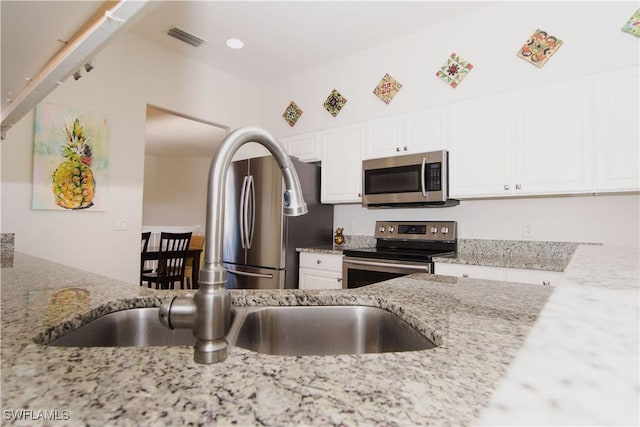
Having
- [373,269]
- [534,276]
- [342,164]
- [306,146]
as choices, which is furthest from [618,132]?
[306,146]

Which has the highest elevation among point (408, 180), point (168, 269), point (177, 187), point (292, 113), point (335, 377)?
point (292, 113)

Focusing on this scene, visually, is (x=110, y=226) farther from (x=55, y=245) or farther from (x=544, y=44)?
(x=544, y=44)

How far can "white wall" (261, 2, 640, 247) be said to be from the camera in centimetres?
233

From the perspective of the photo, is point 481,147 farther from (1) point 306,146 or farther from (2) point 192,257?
(2) point 192,257

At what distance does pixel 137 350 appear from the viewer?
0.52m

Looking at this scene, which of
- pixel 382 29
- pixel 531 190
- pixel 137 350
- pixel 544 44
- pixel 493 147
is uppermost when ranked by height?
pixel 382 29

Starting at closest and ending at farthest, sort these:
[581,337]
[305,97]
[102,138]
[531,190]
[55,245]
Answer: [581,337] < [531,190] < [55,245] < [102,138] < [305,97]

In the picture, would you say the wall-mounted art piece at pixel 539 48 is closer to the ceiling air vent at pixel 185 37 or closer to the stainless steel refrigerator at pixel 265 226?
the stainless steel refrigerator at pixel 265 226

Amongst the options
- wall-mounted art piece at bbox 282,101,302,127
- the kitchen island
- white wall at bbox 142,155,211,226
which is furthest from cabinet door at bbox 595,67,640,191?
white wall at bbox 142,155,211,226

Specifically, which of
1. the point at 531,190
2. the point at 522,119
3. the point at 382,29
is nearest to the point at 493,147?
the point at 522,119

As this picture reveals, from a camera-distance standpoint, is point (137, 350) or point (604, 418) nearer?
point (604, 418)

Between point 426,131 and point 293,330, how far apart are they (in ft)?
7.80

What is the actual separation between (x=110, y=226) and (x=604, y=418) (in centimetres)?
345

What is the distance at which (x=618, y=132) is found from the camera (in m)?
2.12
